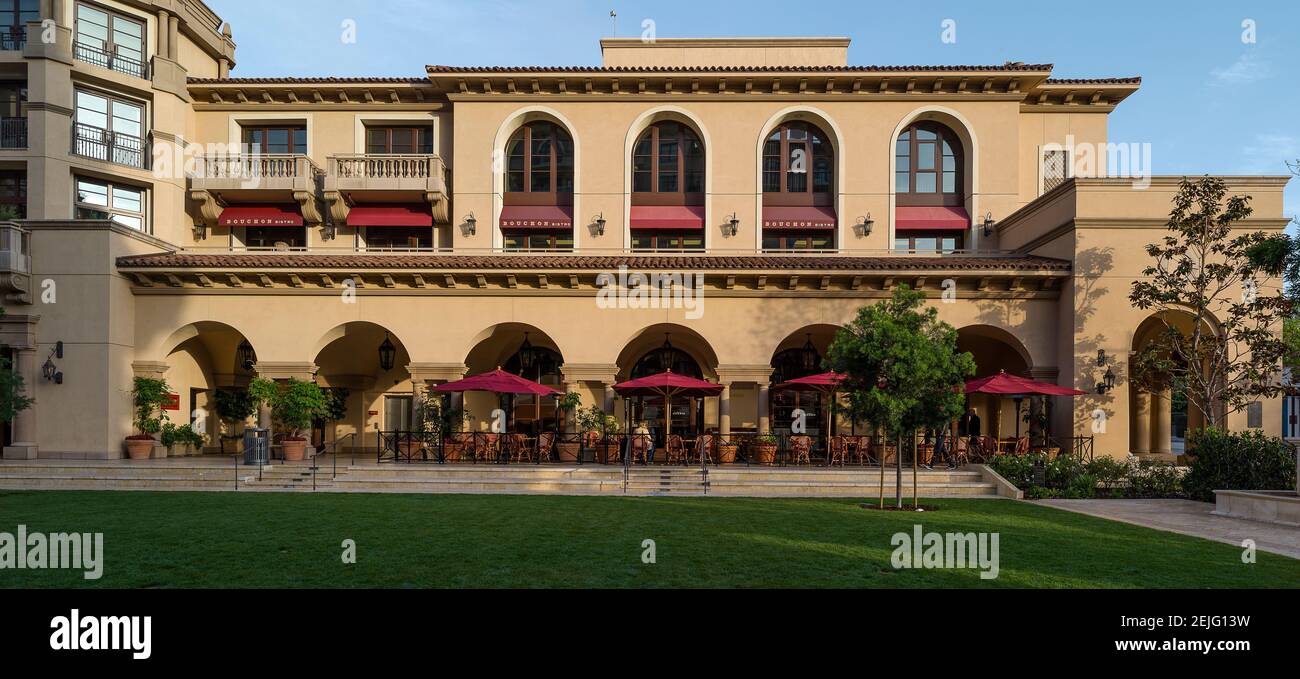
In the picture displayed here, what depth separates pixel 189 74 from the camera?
28.1 metres

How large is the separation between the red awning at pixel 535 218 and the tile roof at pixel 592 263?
3.23 m

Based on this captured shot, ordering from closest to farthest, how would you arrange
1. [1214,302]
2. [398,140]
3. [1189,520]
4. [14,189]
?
[1189,520], [1214,302], [14,189], [398,140]

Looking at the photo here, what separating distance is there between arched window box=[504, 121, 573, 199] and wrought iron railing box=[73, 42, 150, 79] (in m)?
12.8

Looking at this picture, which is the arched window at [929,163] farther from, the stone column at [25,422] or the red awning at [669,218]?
the stone column at [25,422]

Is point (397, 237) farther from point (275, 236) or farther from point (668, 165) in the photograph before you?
point (668, 165)

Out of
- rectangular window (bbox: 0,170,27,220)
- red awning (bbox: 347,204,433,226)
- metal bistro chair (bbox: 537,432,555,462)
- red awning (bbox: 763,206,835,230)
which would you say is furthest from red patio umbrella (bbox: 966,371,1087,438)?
rectangular window (bbox: 0,170,27,220)

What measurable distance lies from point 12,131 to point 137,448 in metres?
11.8

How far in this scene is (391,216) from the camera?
2709cm

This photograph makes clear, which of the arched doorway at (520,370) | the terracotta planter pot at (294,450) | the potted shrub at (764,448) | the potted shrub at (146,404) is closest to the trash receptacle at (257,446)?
the terracotta planter pot at (294,450)

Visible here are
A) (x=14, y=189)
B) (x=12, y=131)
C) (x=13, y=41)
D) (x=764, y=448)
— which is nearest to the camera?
(x=764, y=448)

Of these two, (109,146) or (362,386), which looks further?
(362,386)

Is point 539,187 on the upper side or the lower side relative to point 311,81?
lower

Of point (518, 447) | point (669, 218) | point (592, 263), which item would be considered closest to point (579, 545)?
point (518, 447)

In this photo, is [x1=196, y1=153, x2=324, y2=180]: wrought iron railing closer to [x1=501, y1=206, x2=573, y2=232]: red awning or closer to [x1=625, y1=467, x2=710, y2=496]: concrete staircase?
[x1=501, y1=206, x2=573, y2=232]: red awning
